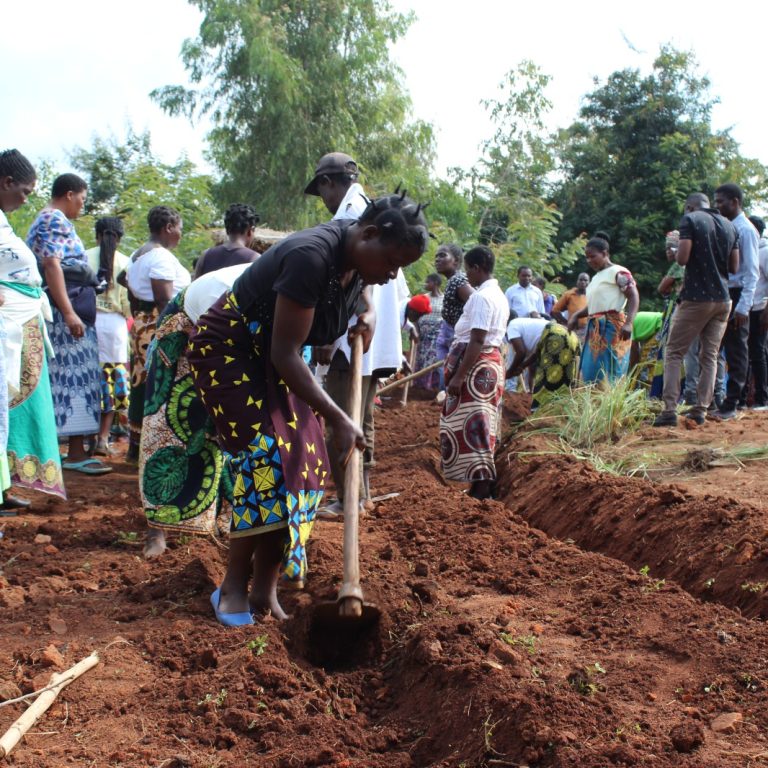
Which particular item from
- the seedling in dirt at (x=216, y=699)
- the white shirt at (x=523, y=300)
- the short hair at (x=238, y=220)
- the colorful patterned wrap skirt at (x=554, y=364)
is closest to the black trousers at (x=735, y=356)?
the colorful patterned wrap skirt at (x=554, y=364)

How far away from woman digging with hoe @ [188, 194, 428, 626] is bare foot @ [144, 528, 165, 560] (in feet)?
3.48

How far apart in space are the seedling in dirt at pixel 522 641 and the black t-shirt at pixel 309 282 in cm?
121

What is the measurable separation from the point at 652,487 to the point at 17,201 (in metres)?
3.88

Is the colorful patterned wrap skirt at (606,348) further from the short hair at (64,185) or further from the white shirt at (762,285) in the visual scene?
the short hair at (64,185)

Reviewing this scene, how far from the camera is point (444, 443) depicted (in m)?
6.23

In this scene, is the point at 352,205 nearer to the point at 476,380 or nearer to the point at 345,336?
the point at 345,336

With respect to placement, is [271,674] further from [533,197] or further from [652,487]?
[533,197]

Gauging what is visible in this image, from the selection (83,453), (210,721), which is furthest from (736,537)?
(83,453)

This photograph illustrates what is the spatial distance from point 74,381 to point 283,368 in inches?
158

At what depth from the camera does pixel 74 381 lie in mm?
6449

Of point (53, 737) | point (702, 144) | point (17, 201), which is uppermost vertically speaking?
point (702, 144)

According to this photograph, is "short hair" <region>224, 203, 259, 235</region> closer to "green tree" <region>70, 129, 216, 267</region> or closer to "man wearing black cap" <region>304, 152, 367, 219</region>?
"man wearing black cap" <region>304, 152, 367, 219</region>

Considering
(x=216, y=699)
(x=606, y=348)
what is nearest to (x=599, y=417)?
(x=606, y=348)

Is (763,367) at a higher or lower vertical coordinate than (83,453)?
higher
